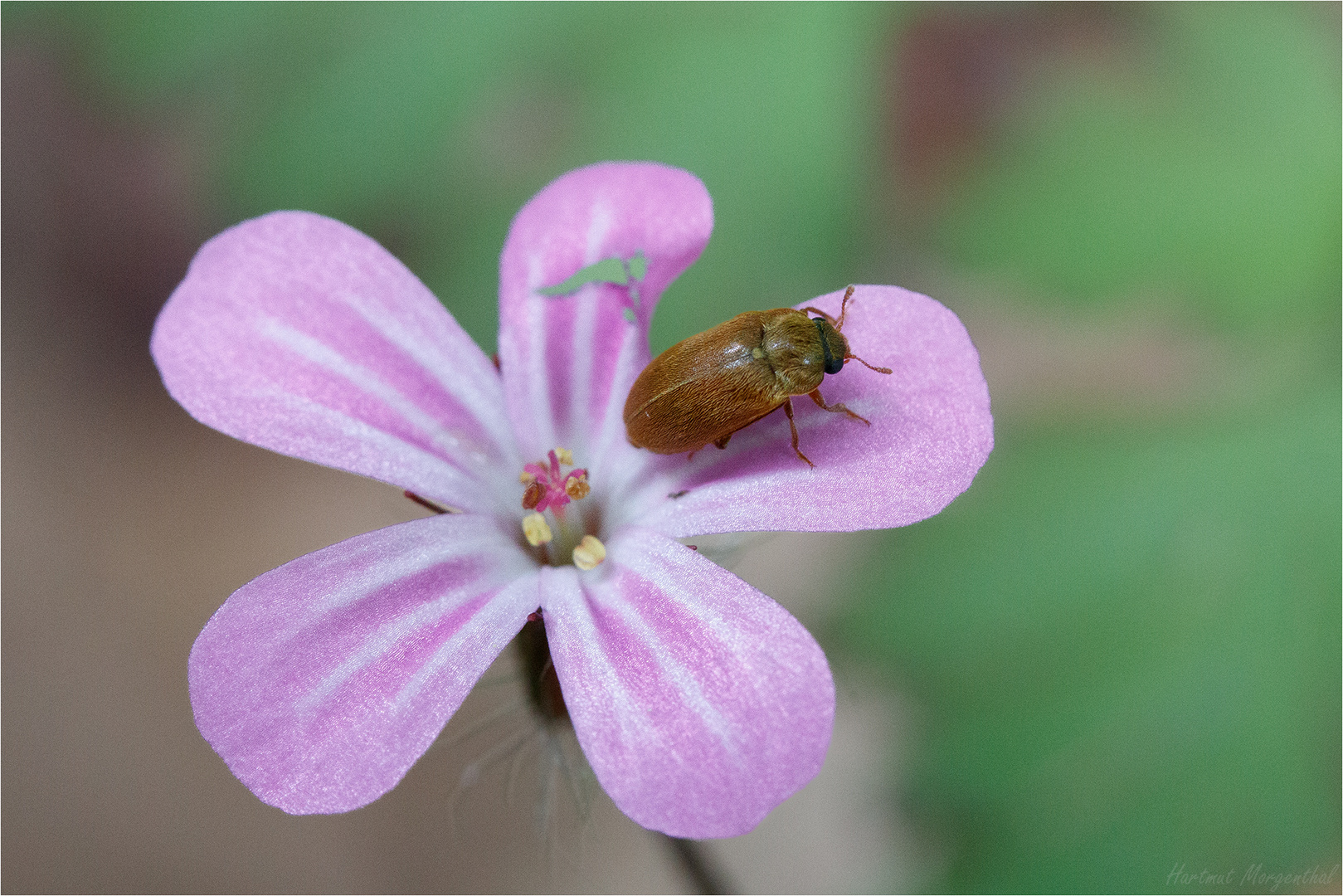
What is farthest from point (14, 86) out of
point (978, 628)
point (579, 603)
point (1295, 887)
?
point (1295, 887)

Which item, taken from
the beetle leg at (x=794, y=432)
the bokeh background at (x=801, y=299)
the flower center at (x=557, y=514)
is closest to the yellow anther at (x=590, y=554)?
the flower center at (x=557, y=514)

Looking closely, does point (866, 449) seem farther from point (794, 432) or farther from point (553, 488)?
point (553, 488)

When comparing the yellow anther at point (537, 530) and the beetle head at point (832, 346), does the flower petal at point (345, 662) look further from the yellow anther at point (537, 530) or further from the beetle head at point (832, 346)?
the beetle head at point (832, 346)

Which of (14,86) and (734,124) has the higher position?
(14,86)

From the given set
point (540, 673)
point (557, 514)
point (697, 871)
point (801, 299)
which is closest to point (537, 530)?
point (557, 514)

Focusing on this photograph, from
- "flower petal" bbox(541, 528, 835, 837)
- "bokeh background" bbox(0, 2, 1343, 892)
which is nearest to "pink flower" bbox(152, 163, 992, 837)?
"flower petal" bbox(541, 528, 835, 837)

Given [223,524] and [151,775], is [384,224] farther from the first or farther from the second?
[151,775]
